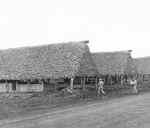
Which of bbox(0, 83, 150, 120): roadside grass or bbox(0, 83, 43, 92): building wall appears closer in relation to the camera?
bbox(0, 83, 150, 120): roadside grass

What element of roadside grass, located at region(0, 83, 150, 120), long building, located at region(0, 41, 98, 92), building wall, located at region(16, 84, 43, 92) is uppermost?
long building, located at region(0, 41, 98, 92)

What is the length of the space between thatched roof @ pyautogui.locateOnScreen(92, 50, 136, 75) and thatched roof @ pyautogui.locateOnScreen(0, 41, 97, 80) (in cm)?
820

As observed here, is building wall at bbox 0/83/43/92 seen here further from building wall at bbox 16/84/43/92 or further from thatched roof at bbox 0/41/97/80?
thatched roof at bbox 0/41/97/80

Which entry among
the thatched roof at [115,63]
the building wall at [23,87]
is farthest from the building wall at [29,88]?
the thatched roof at [115,63]

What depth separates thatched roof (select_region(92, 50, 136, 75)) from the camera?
30641 millimetres

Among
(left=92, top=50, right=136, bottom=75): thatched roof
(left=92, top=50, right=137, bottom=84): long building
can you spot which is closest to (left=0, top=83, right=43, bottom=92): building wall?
(left=92, top=50, right=137, bottom=84): long building

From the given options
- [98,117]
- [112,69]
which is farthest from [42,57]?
[98,117]

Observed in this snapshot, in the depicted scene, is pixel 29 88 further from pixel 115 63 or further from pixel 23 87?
pixel 115 63

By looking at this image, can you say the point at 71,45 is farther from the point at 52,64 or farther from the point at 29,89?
the point at 29,89

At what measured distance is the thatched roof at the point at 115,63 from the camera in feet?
101

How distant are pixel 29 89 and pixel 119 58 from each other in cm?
1455

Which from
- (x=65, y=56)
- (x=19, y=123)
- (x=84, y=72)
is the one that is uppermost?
(x=65, y=56)

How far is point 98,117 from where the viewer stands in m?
10.2

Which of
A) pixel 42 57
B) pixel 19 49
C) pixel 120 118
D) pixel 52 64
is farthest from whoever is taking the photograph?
pixel 19 49
